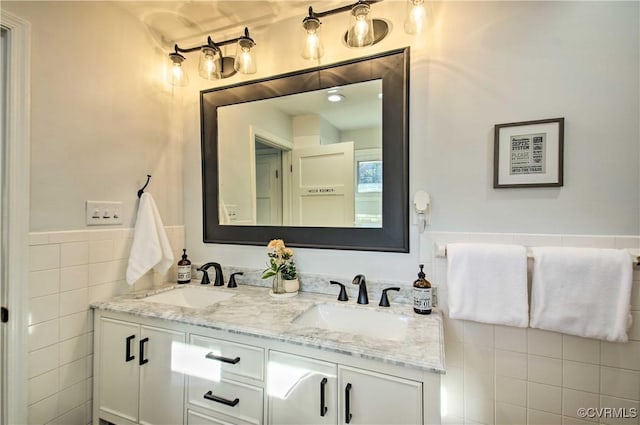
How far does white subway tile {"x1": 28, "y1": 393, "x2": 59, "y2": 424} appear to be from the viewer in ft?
4.13

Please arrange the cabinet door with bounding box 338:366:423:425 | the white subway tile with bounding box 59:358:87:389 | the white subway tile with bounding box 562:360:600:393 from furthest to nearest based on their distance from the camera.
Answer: the white subway tile with bounding box 59:358:87:389 < the white subway tile with bounding box 562:360:600:393 < the cabinet door with bounding box 338:366:423:425

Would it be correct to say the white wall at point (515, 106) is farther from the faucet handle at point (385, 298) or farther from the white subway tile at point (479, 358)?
the white subway tile at point (479, 358)

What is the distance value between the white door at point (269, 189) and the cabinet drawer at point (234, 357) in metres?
0.74

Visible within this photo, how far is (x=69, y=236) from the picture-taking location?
1.37 meters

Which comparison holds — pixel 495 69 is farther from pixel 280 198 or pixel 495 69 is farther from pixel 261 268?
pixel 261 268

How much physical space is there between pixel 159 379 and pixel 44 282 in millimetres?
669

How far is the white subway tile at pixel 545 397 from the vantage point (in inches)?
47.3

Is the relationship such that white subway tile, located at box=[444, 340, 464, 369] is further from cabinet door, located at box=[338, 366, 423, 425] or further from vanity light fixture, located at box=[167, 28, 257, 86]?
vanity light fixture, located at box=[167, 28, 257, 86]

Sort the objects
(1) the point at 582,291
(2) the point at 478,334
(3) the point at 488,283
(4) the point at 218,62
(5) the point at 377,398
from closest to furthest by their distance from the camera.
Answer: (5) the point at 377,398, (1) the point at 582,291, (3) the point at 488,283, (2) the point at 478,334, (4) the point at 218,62

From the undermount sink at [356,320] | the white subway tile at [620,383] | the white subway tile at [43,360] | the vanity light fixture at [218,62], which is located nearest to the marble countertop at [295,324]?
the undermount sink at [356,320]

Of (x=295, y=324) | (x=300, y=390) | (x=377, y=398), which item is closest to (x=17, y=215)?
(x=295, y=324)

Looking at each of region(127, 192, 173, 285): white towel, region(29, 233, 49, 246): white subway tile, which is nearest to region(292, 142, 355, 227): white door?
region(127, 192, 173, 285): white towel

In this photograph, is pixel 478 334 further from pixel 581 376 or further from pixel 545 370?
pixel 581 376

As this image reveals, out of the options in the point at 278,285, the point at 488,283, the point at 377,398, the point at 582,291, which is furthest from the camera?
the point at 278,285
